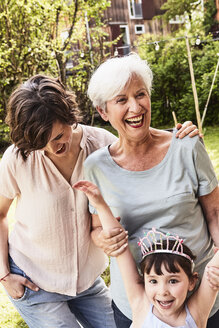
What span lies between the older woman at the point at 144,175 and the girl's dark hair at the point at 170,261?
0.20 ft

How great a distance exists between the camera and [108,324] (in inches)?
90.2

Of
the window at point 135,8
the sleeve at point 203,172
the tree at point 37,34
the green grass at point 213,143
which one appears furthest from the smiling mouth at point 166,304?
the window at point 135,8

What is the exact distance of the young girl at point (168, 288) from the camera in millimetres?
1514

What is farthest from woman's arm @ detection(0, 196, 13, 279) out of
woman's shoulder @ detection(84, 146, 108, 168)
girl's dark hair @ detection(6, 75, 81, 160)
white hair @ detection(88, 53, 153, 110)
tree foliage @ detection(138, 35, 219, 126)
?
tree foliage @ detection(138, 35, 219, 126)

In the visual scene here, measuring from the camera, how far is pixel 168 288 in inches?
60.1

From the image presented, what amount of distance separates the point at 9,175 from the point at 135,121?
2.46 feet

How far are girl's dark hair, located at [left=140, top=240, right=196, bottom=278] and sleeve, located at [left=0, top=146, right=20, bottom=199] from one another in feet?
2.73

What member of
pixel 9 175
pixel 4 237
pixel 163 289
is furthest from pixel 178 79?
pixel 163 289

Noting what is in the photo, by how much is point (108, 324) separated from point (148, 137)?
125cm

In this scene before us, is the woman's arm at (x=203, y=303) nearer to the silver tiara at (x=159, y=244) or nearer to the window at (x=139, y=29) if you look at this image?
the silver tiara at (x=159, y=244)

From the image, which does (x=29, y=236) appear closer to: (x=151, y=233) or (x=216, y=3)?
(x=151, y=233)

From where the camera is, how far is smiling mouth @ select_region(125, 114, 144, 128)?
1651mm

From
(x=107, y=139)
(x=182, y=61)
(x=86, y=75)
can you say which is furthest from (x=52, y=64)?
(x=107, y=139)

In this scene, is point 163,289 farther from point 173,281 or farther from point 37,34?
point 37,34
